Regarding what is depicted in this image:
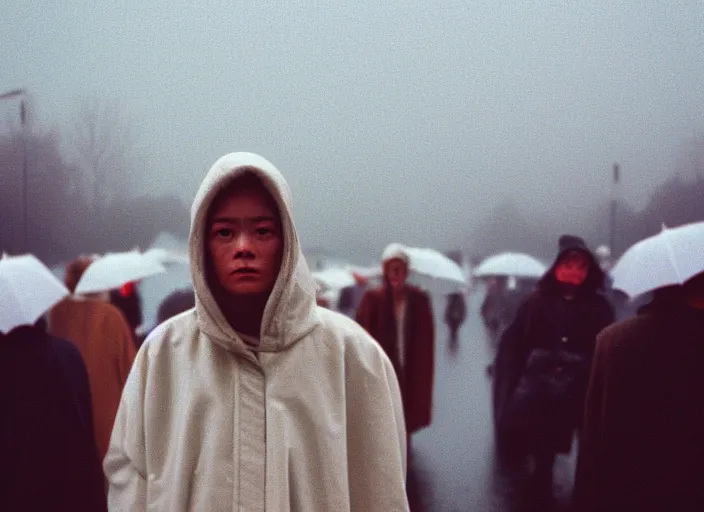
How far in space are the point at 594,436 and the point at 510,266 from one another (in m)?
0.96

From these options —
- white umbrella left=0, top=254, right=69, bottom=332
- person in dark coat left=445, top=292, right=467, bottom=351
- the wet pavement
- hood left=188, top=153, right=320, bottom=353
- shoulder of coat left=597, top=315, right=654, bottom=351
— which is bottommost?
the wet pavement

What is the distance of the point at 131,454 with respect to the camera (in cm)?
146

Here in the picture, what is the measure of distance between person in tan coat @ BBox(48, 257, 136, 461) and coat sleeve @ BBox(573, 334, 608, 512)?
6.31ft

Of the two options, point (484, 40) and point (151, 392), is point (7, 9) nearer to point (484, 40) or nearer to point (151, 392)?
point (484, 40)

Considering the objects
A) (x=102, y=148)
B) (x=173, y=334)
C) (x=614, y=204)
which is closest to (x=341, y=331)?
(x=173, y=334)

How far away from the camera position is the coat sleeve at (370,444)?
1.52 metres

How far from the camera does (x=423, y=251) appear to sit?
3.20m

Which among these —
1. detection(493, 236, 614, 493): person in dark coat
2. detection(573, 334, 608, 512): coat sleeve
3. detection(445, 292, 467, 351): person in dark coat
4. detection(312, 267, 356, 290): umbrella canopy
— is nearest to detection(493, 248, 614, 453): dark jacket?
detection(493, 236, 614, 493): person in dark coat

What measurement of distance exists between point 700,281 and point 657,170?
34.7 inches

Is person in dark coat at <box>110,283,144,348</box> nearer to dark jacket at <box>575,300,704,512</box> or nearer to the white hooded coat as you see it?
the white hooded coat

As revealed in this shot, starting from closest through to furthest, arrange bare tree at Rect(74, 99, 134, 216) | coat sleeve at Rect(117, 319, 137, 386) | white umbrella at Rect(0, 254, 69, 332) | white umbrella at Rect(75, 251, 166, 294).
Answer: white umbrella at Rect(0, 254, 69, 332) → coat sleeve at Rect(117, 319, 137, 386) → white umbrella at Rect(75, 251, 166, 294) → bare tree at Rect(74, 99, 134, 216)

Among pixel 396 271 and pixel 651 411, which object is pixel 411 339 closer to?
pixel 396 271

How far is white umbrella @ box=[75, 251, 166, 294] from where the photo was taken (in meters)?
3.10

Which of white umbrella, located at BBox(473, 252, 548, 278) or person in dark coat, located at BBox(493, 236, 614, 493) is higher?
white umbrella, located at BBox(473, 252, 548, 278)
